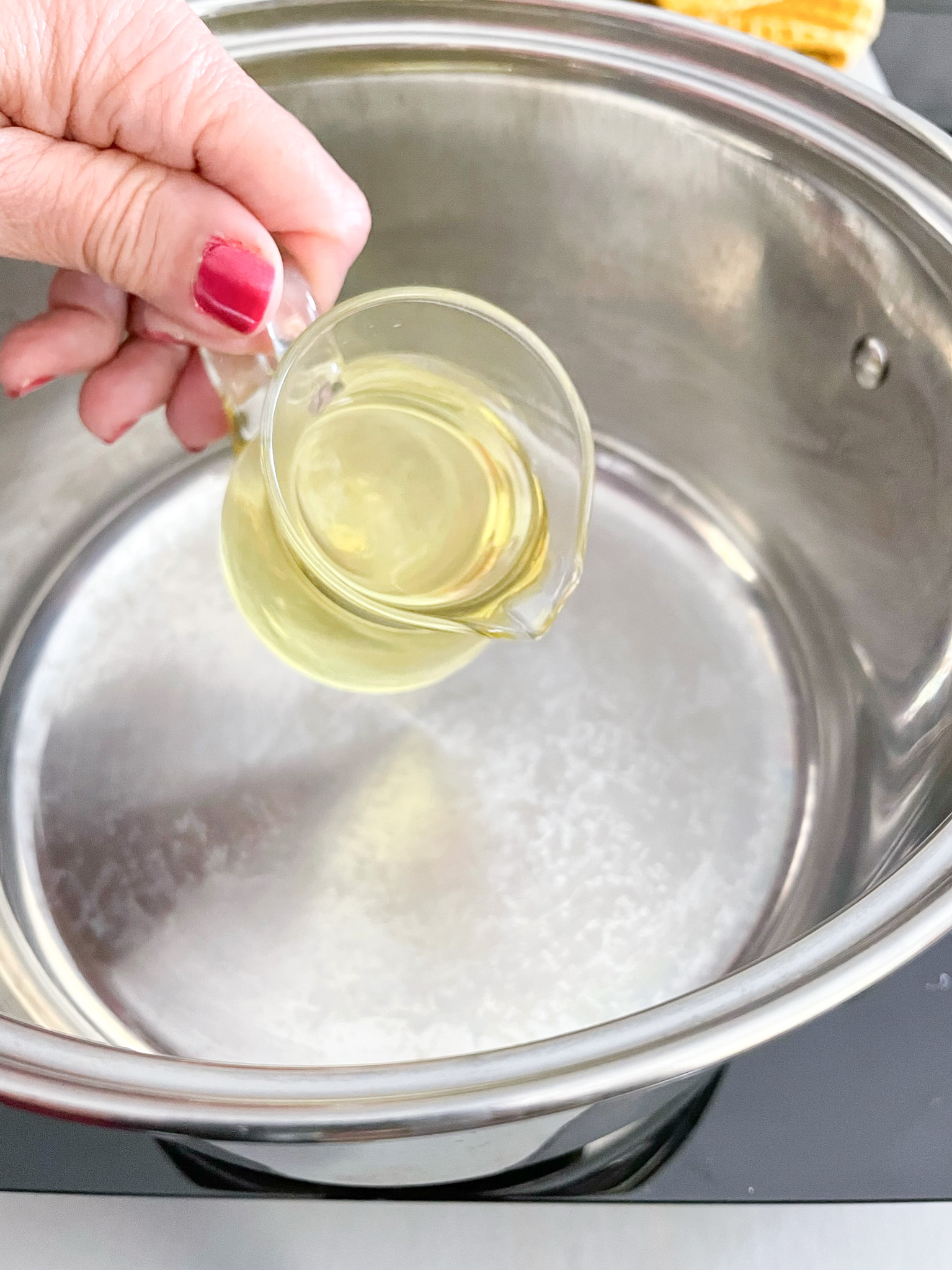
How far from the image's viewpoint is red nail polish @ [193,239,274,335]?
0.35 metres

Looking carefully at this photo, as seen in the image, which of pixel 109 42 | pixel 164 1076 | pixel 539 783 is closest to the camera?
pixel 164 1076

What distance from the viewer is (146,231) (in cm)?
36

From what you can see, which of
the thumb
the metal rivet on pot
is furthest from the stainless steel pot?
the thumb

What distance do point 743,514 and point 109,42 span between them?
36 centimetres

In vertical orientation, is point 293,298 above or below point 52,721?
above

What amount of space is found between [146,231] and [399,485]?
13 centimetres

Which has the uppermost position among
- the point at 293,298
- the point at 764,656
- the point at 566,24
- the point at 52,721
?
the point at 566,24

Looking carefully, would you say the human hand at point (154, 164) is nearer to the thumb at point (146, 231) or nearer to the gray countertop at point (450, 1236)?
the thumb at point (146, 231)

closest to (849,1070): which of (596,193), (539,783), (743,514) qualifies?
(539,783)

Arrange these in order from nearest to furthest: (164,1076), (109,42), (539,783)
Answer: (164,1076) < (109,42) < (539,783)

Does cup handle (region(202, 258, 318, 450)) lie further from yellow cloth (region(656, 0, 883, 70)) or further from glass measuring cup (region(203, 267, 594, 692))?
yellow cloth (region(656, 0, 883, 70))

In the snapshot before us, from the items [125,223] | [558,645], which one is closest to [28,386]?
[125,223]

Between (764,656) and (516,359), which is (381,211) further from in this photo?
(764,656)

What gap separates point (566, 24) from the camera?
44 centimetres
